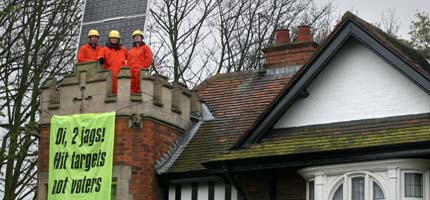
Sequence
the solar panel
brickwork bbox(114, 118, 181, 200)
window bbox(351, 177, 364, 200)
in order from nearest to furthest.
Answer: window bbox(351, 177, 364, 200) → brickwork bbox(114, 118, 181, 200) → the solar panel

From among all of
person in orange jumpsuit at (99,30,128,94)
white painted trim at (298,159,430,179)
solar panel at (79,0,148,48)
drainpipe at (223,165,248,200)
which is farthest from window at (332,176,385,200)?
solar panel at (79,0,148,48)

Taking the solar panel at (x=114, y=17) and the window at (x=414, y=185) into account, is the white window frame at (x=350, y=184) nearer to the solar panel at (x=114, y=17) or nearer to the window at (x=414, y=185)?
the window at (x=414, y=185)

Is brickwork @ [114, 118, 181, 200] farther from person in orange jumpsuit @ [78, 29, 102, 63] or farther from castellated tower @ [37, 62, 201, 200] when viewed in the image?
person in orange jumpsuit @ [78, 29, 102, 63]

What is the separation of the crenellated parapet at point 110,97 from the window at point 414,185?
5.94m

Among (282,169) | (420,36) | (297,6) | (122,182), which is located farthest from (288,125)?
(297,6)

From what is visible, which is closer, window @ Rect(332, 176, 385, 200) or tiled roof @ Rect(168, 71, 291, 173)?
window @ Rect(332, 176, 385, 200)

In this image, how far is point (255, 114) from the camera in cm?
2644

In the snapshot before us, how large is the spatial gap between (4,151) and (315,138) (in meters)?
9.87

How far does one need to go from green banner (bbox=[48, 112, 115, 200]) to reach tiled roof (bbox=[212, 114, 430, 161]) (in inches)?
101

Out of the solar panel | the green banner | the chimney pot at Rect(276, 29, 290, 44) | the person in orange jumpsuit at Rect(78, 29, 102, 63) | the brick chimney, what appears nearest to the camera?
the green banner

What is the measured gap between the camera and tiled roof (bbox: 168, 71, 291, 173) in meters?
25.6

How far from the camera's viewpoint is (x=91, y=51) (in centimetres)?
2602

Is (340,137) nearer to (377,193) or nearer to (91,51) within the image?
(377,193)

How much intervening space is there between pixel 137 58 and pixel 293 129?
3892 mm
